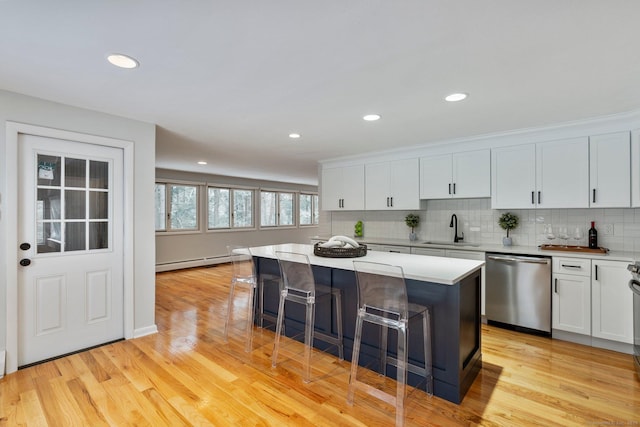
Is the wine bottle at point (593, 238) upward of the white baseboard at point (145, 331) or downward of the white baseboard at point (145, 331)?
upward

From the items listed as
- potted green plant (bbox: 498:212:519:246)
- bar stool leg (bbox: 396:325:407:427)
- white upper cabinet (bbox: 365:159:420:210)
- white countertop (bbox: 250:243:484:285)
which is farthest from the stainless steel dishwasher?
bar stool leg (bbox: 396:325:407:427)

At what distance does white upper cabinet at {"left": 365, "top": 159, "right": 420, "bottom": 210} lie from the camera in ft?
15.1

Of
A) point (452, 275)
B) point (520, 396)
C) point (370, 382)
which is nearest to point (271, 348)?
point (370, 382)

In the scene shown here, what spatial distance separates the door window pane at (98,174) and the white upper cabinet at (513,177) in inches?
171

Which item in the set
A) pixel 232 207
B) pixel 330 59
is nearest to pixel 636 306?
pixel 330 59

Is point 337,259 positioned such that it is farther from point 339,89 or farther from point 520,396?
point 520,396

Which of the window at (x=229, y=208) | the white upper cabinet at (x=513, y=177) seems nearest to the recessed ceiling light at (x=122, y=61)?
the white upper cabinet at (x=513, y=177)

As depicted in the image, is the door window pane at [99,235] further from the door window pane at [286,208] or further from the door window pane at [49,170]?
the door window pane at [286,208]

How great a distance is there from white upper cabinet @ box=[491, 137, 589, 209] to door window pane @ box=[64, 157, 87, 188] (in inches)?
176

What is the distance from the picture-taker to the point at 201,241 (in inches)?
297

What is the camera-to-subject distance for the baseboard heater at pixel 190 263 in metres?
6.88

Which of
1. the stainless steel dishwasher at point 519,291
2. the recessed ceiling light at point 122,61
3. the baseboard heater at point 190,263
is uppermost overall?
the recessed ceiling light at point 122,61

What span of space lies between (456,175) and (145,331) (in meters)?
4.16

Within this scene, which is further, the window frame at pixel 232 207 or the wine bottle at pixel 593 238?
the window frame at pixel 232 207
